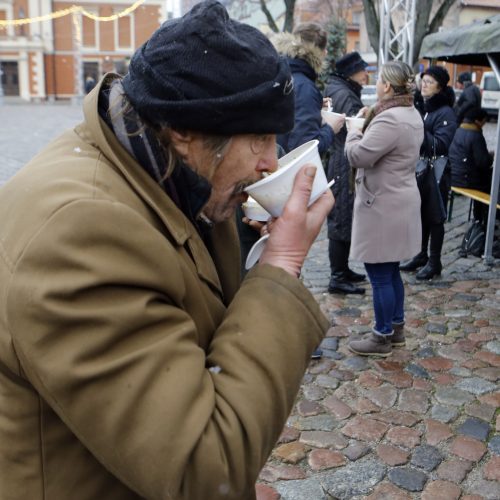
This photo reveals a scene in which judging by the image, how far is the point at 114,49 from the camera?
56281 millimetres

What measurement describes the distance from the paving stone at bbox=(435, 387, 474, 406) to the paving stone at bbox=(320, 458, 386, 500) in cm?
87

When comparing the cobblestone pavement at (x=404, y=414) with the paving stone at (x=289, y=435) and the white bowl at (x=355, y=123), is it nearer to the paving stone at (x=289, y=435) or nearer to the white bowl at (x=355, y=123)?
the paving stone at (x=289, y=435)

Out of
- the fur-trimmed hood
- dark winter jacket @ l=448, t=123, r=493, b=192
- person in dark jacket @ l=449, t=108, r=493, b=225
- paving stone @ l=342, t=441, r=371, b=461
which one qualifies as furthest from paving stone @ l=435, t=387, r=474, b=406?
dark winter jacket @ l=448, t=123, r=493, b=192

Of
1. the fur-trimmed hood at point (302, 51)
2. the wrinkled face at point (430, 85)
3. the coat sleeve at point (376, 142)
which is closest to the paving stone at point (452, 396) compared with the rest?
the coat sleeve at point (376, 142)

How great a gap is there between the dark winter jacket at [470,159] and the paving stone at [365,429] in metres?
5.27

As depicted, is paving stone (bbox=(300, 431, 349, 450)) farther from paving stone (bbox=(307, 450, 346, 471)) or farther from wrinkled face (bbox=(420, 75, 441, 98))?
wrinkled face (bbox=(420, 75, 441, 98))

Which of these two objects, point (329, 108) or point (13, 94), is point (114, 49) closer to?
point (13, 94)

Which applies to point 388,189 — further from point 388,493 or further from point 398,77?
point 388,493

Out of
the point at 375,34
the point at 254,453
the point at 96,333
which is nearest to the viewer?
the point at 96,333

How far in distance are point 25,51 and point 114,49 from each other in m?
7.40

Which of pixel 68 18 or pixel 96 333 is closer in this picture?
pixel 96 333

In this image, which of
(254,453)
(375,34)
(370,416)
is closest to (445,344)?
(370,416)

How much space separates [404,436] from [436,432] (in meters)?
0.19

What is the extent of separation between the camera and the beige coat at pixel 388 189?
4.48 m
